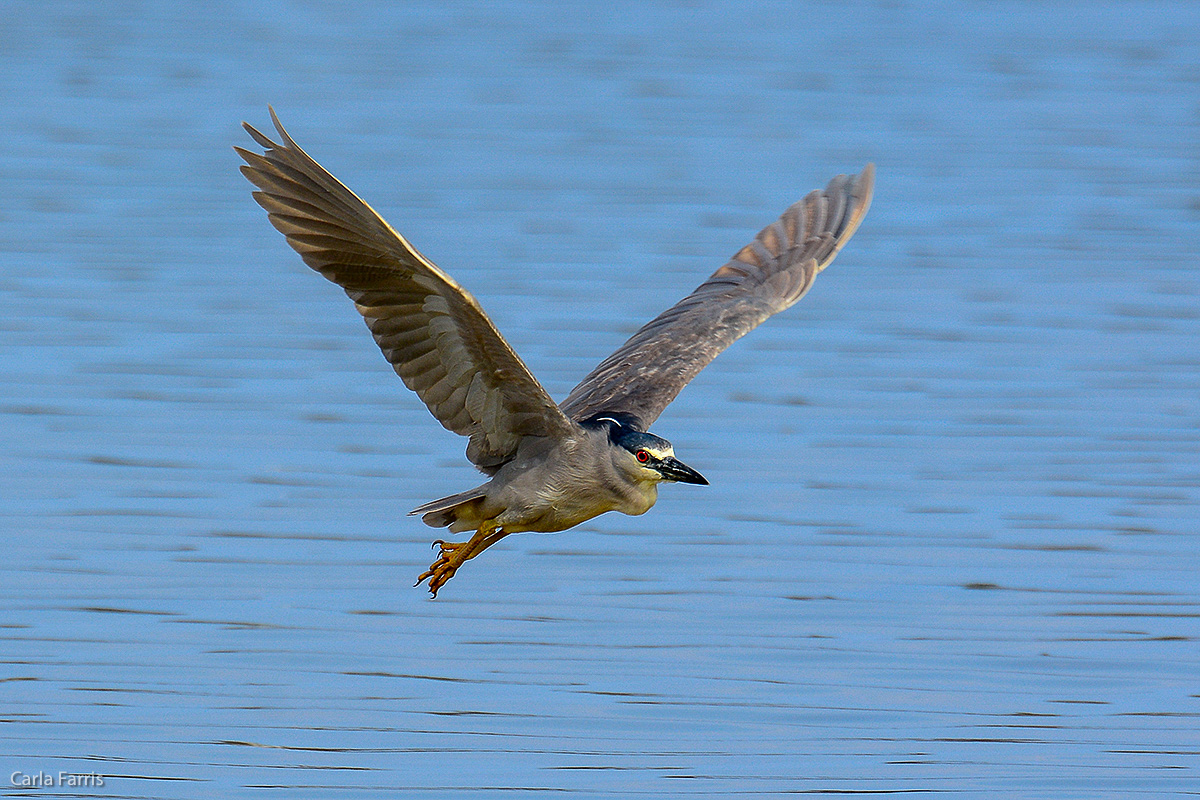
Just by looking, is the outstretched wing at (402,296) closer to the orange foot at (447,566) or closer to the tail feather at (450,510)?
the tail feather at (450,510)

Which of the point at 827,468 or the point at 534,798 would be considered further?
the point at 827,468

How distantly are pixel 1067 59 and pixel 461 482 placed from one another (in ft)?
54.2

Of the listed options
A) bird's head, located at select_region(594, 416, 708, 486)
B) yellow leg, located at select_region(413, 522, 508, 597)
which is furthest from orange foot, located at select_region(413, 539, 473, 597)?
bird's head, located at select_region(594, 416, 708, 486)

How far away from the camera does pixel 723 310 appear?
9.14 meters

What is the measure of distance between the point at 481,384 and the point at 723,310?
7.31 feet

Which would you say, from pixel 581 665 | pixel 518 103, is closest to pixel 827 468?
pixel 581 665

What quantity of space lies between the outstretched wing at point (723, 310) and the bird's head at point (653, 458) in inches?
19.4

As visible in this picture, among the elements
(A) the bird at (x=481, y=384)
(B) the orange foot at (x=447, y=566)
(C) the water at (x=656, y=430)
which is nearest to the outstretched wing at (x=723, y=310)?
(A) the bird at (x=481, y=384)

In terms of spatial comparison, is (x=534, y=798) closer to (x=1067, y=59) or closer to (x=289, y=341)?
(x=289, y=341)

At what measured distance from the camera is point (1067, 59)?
25.2 meters

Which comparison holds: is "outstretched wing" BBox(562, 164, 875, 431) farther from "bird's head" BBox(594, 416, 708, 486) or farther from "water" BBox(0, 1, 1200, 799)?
"water" BBox(0, 1, 1200, 799)

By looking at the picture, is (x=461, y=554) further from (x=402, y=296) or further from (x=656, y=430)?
(x=656, y=430)

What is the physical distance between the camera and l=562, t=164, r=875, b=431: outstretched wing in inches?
332

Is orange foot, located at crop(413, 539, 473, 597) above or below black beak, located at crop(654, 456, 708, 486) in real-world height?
below
